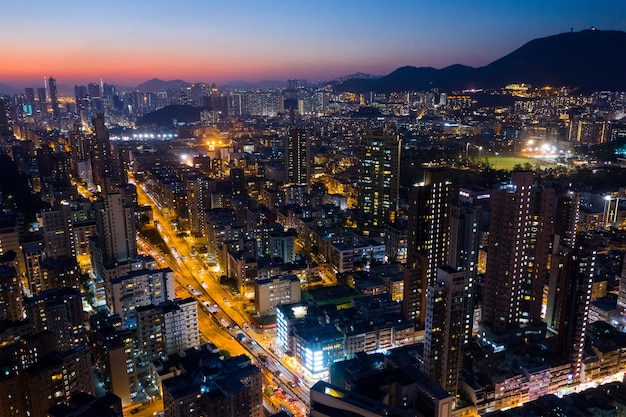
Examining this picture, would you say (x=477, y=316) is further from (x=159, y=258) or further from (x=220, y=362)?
(x=159, y=258)

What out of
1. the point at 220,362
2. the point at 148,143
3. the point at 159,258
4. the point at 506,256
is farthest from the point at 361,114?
the point at 220,362

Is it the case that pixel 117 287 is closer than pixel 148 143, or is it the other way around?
pixel 117 287

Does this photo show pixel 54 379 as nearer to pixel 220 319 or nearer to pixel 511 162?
pixel 220 319

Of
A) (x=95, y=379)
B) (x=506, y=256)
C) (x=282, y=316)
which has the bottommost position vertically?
(x=95, y=379)

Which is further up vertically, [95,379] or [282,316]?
[282,316]

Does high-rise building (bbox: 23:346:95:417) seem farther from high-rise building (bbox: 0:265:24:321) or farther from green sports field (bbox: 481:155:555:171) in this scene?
green sports field (bbox: 481:155:555:171)

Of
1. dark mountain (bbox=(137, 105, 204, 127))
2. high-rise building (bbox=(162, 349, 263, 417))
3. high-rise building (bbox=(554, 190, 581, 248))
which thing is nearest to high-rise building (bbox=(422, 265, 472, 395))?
high-rise building (bbox=(162, 349, 263, 417))

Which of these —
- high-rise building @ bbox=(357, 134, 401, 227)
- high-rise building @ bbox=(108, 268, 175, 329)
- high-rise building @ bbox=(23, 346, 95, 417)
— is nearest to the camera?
high-rise building @ bbox=(23, 346, 95, 417)
